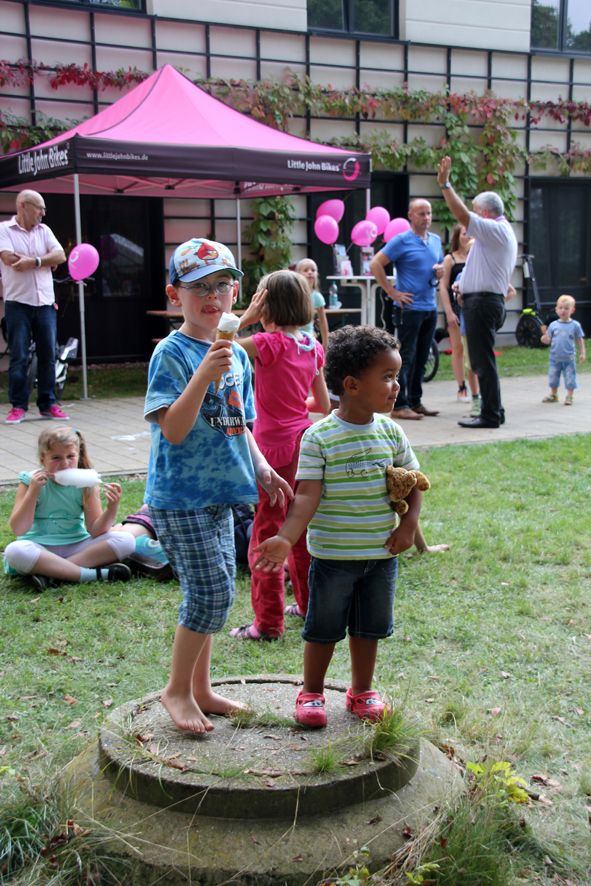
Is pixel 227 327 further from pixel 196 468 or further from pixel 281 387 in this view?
pixel 281 387

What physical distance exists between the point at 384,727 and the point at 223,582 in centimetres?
63

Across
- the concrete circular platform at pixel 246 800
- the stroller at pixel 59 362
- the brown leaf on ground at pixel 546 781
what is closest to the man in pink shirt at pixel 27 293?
the stroller at pixel 59 362

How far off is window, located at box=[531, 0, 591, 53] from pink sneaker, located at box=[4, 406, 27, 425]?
506 inches

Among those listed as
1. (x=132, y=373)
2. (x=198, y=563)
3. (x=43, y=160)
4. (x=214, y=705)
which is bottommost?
(x=214, y=705)

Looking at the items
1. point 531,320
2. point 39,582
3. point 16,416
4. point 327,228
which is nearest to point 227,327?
point 39,582

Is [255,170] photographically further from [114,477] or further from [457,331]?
[114,477]

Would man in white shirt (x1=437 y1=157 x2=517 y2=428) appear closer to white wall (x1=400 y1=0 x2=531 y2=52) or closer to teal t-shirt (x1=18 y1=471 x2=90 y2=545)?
teal t-shirt (x1=18 y1=471 x2=90 y2=545)

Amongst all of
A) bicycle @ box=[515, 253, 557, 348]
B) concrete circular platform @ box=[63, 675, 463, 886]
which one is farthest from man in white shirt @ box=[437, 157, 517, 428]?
bicycle @ box=[515, 253, 557, 348]

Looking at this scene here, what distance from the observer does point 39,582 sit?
4.98m

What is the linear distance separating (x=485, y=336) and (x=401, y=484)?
670cm

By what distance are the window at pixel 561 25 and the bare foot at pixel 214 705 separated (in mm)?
17577

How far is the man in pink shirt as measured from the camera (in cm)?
962

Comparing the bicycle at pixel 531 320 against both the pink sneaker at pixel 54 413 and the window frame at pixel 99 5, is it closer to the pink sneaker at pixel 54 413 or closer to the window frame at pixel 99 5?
the window frame at pixel 99 5

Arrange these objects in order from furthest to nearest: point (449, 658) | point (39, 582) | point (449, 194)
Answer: point (449, 194)
point (39, 582)
point (449, 658)
